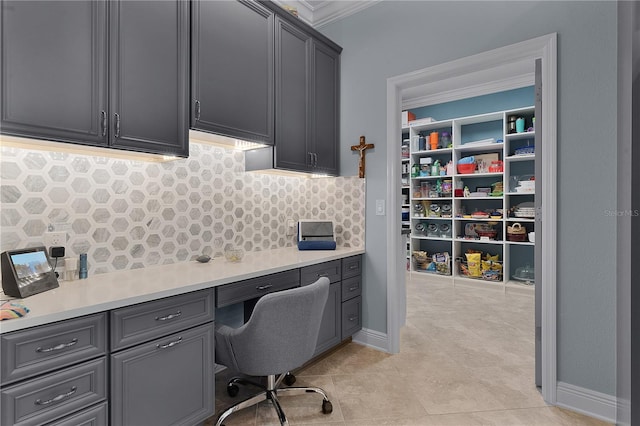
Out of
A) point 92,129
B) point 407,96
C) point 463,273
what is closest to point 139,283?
point 92,129

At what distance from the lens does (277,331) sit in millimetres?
1680

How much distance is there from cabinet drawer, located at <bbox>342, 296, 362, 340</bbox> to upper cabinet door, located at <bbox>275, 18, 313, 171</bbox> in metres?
1.16

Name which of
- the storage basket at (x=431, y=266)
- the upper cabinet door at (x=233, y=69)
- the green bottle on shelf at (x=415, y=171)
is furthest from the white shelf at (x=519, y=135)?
the upper cabinet door at (x=233, y=69)

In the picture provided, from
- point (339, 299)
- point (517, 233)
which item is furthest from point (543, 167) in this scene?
point (517, 233)

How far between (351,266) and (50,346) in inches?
79.7

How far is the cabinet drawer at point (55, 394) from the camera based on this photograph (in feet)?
3.79

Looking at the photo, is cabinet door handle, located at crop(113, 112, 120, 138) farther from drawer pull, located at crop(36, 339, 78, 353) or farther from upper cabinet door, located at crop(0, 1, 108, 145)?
drawer pull, located at crop(36, 339, 78, 353)

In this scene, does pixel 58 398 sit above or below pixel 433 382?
above

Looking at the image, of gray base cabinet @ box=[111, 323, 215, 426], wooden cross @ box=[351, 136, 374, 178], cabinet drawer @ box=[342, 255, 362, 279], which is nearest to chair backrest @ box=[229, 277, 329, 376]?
gray base cabinet @ box=[111, 323, 215, 426]

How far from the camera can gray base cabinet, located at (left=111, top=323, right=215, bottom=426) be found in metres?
1.43

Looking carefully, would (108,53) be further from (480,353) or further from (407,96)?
(407,96)

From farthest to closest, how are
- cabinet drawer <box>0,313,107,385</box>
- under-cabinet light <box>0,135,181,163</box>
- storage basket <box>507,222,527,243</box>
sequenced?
storage basket <box>507,222,527,243</box> → under-cabinet light <box>0,135,181,163</box> → cabinet drawer <box>0,313,107,385</box>

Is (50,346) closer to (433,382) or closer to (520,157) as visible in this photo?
(433,382)

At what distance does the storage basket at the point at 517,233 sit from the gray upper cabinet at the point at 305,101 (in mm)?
3029
